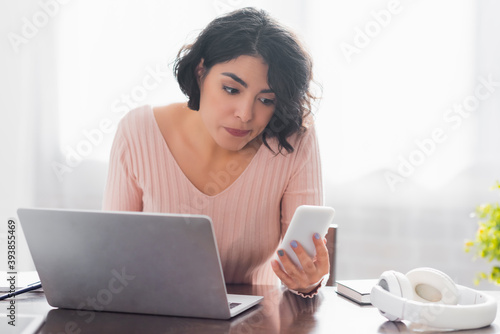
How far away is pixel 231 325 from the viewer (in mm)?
965

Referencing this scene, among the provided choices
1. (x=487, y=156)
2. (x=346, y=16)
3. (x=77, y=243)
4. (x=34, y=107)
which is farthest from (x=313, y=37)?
(x=77, y=243)

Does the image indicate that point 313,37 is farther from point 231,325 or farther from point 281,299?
point 231,325

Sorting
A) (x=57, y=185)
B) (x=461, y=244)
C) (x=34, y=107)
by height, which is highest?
(x=34, y=107)

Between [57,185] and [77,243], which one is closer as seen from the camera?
[77,243]

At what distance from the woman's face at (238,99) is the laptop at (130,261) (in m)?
0.53

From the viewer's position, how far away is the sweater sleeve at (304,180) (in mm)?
1558

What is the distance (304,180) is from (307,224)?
1.55 feet

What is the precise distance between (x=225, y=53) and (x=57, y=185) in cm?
145

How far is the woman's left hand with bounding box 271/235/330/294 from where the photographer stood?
1155 mm

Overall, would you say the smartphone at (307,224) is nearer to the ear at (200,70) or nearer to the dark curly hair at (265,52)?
the dark curly hair at (265,52)

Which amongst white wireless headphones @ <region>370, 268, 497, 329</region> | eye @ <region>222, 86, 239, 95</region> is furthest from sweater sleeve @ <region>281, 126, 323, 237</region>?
white wireless headphones @ <region>370, 268, 497, 329</region>

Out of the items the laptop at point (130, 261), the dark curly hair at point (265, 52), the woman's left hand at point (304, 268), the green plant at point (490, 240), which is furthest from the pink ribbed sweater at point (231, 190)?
the green plant at point (490, 240)

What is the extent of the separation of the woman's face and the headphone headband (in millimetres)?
594

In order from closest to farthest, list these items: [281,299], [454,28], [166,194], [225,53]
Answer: [281,299]
[225,53]
[166,194]
[454,28]
